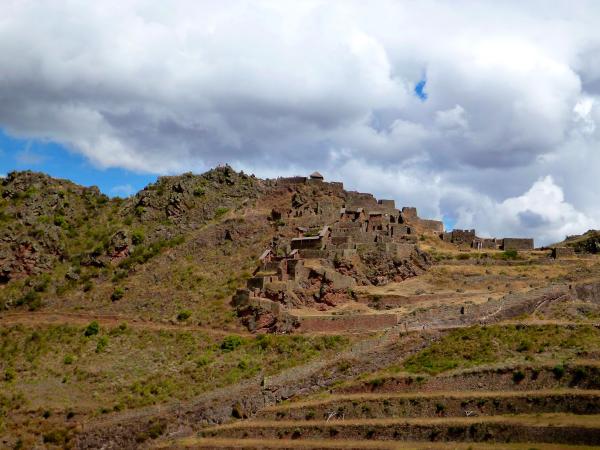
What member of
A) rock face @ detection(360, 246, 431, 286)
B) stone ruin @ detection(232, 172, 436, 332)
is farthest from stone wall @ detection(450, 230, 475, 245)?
rock face @ detection(360, 246, 431, 286)

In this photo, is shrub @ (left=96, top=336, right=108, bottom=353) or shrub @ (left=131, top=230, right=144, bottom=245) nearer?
shrub @ (left=96, top=336, right=108, bottom=353)

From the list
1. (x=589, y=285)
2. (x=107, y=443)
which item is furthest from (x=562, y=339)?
(x=107, y=443)

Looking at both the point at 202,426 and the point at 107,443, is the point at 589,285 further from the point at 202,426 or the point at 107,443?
the point at 107,443

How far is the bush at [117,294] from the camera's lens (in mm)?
60619

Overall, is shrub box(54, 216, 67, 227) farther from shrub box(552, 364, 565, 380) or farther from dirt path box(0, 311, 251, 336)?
shrub box(552, 364, 565, 380)

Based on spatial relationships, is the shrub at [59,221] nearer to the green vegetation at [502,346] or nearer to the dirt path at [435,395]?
the dirt path at [435,395]

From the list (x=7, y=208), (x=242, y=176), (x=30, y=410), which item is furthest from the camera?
(x=242, y=176)

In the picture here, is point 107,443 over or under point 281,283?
under

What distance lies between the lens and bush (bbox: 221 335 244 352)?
5106cm

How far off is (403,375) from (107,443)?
619 inches

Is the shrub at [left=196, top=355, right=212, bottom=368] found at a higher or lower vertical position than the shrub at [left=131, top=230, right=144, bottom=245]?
lower

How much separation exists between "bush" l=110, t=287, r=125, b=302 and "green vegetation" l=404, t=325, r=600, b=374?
2420 cm

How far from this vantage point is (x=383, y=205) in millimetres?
71125

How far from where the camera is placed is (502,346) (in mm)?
43656
